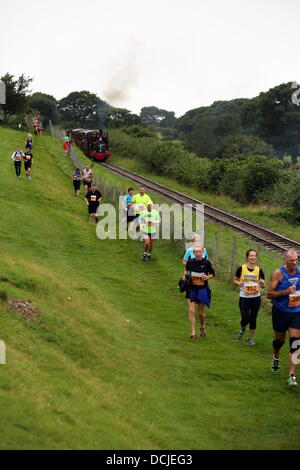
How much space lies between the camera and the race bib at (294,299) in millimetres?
11211

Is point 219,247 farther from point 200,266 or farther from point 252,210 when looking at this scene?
point 252,210

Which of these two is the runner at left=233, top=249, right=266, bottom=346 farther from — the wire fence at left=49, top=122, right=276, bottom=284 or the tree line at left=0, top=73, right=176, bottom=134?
the tree line at left=0, top=73, right=176, bottom=134

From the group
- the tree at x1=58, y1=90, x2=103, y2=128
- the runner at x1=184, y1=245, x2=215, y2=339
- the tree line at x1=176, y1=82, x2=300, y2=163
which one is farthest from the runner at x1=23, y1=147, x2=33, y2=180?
the tree at x1=58, y1=90, x2=103, y2=128

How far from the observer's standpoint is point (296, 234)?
30.7m

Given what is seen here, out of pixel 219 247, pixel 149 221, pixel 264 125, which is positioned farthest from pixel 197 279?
pixel 264 125

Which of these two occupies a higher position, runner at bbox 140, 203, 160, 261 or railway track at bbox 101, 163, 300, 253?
runner at bbox 140, 203, 160, 261

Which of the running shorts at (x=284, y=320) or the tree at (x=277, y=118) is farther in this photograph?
the tree at (x=277, y=118)

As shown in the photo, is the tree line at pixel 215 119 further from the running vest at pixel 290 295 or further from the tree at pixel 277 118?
the running vest at pixel 290 295

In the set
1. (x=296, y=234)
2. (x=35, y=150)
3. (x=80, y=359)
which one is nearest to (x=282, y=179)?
(x=296, y=234)

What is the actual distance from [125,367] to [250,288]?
138 inches

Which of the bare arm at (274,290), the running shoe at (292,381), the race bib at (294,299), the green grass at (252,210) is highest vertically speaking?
the bare arm at (274,290)

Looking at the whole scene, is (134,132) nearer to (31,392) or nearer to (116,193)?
(116,193)

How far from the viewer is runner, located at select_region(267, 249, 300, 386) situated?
11156 millimetres

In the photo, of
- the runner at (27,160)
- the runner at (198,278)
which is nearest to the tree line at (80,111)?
the runner at (27,160)
